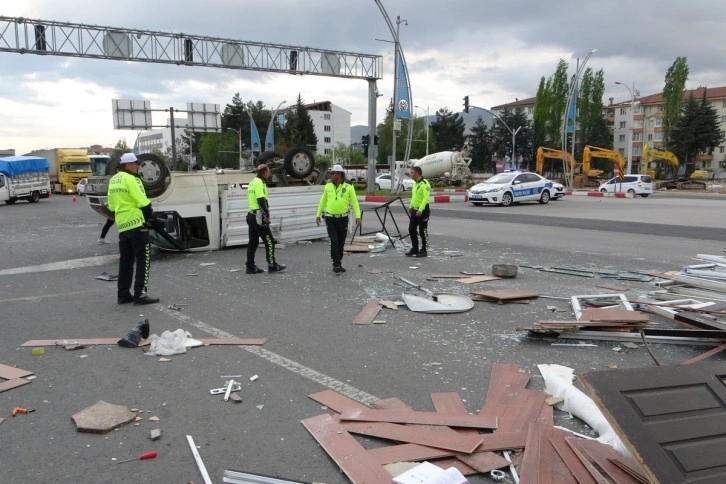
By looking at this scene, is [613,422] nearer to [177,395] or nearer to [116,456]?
[116,456]

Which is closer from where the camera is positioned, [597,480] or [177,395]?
[597,480]

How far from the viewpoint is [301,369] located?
16.0 feet

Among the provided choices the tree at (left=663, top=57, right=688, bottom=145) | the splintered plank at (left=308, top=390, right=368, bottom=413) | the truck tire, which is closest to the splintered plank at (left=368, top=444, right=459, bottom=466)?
the splintered plank at (left=308, top=390, right=368, bottom=413)

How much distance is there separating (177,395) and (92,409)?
0.60 m

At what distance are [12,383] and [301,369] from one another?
2.34m

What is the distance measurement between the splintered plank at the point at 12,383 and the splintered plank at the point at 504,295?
17.1ft

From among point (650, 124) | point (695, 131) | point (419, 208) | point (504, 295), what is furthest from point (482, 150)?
point (504, 295)

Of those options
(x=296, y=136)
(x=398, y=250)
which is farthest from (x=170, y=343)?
(x=296, y=136)

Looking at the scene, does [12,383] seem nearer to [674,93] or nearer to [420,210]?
[420,210]

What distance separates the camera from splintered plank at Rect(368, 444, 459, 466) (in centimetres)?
335

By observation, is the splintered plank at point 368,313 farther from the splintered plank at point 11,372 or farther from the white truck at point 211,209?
the white truck at point 211,209

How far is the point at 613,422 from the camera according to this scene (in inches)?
108

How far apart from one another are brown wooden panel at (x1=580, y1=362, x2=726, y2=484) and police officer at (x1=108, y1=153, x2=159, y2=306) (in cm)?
588

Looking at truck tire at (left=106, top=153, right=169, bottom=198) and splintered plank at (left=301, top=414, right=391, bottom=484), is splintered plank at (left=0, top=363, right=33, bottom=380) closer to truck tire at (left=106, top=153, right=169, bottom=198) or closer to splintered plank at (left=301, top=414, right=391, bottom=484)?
splintered plank at (left=301, top=414, right=391, bottom=484)
